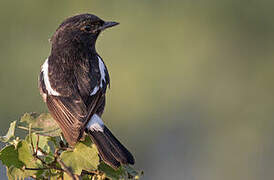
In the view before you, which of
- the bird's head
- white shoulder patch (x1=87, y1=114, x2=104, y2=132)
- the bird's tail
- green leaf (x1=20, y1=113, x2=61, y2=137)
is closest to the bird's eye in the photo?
the bird's head

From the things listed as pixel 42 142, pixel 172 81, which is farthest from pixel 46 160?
pixel 172 81

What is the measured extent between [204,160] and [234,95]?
1.91 meters

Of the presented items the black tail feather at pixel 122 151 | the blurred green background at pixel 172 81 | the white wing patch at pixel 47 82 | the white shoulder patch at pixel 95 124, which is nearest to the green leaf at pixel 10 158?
the black tail feather at pixel 122 151

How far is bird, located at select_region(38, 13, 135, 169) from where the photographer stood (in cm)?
555

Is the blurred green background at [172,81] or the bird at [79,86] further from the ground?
the bird at [79,86]

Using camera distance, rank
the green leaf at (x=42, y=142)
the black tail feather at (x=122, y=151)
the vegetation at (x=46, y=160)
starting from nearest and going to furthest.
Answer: the vegetation at (x=46, y=160), the green leaf at (x=42, y=142), the black tail feather at (x=122, y=151)

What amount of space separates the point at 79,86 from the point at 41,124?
1259 millimetres

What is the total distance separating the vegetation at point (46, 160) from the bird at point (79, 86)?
261 millimetres

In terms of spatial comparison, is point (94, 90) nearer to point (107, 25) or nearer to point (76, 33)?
point (76, 33)

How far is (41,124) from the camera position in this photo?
4996mm

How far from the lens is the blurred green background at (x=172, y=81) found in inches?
523

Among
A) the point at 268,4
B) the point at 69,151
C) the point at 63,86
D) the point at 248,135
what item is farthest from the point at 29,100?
the point at 69,151

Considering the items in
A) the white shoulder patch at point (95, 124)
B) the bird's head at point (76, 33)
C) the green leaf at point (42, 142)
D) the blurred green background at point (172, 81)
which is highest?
the bird's head at point (76, 33)

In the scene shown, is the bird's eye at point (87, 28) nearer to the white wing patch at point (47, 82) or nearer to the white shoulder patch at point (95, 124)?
the white wing patch at point (47, 82)
